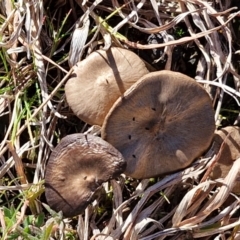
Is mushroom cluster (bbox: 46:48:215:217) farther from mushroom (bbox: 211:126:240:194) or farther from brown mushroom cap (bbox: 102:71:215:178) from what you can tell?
mushroom (bbox: 211:126:240:194)

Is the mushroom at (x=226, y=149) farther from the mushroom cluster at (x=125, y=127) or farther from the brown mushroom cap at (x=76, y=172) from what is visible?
the brown mushroom cap at (x=76, y=172)

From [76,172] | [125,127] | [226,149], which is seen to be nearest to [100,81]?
[125,127]

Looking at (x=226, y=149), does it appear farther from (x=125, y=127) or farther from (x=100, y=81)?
(x=100, y=81)

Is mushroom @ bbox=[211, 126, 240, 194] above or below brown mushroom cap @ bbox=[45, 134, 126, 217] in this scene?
below

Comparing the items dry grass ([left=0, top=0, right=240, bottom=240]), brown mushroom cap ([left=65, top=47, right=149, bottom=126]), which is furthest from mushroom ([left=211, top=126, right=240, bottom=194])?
brown mushroom cap ([left=65, top=47, right=149, bottom=126])

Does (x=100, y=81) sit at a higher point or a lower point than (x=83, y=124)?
higher

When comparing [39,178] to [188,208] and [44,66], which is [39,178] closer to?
[44,66]

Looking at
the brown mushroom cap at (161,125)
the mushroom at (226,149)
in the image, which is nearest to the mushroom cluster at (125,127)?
the brown mushroom cap at (161,125)
